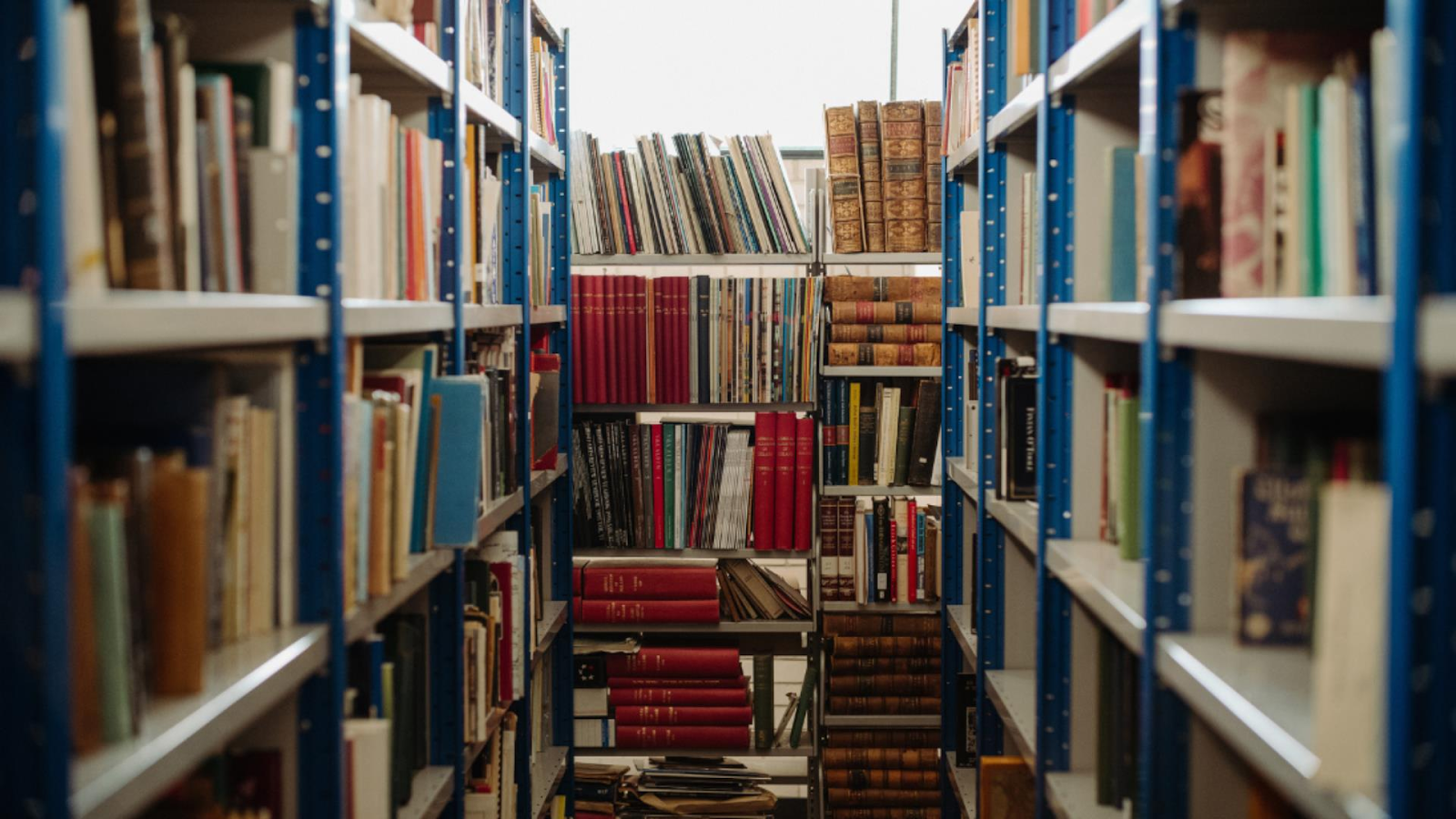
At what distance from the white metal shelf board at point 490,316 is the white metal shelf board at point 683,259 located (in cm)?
96

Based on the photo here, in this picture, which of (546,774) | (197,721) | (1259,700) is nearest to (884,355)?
(546,774)

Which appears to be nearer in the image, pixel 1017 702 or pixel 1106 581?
pixel 1106 581

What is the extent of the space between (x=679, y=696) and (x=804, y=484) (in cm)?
69

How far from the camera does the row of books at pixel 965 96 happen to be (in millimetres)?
2707

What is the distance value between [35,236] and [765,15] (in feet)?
12.1

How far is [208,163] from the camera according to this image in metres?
1.21

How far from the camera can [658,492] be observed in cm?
357

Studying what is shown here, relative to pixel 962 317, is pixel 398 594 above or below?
below

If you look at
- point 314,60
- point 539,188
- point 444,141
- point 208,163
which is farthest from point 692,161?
point 208,163

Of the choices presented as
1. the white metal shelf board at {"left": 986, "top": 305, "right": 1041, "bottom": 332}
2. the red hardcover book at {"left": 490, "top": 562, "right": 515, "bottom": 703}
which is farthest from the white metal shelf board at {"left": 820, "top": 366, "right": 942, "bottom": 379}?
the red hardcover book at {"left": 490, "top": 562, "right": 515, "bottom": 703}

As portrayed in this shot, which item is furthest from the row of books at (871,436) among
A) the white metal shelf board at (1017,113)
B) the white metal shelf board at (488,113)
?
the white metal shelf board at (488,113)

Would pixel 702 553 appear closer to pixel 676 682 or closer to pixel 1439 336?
pixel 676 682

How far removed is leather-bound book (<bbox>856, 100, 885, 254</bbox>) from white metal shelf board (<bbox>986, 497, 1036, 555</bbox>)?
1.31m

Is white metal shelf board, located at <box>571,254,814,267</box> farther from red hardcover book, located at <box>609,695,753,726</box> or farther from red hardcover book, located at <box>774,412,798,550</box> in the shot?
red hardcover book, located at <box>609,695,753,726</box>
